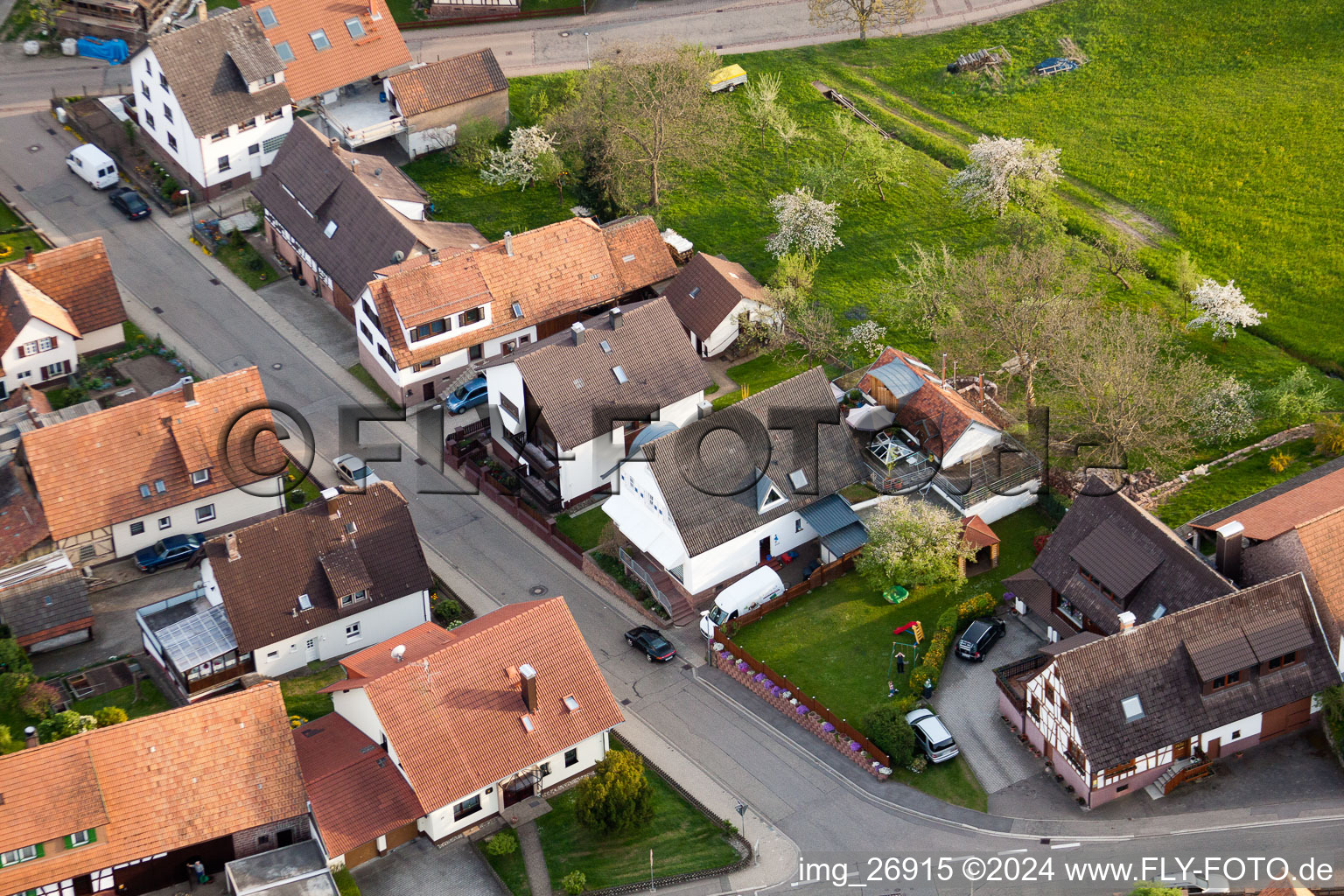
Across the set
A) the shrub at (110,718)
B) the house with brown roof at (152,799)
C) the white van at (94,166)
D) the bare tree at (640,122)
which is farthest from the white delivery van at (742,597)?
the white van at (94,166)

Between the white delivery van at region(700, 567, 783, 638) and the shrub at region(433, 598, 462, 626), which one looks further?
the shrub at region(433, 598, 462, 626)

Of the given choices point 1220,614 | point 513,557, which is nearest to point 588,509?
point 513,557

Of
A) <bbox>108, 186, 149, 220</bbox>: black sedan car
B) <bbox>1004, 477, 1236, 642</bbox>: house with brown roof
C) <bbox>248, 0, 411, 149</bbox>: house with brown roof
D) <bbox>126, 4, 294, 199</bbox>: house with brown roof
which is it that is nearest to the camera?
<bbox>1004, 477, 1236, 642</bbox>: house with brown roof

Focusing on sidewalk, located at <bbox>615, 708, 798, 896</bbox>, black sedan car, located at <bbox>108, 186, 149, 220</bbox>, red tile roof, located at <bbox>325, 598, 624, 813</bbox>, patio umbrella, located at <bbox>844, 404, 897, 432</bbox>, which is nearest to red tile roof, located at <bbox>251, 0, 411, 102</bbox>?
black sedan car, located at <bbox>108, 186, 149, 220</bbox>

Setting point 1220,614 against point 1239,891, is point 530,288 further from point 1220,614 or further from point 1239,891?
point 1239,891

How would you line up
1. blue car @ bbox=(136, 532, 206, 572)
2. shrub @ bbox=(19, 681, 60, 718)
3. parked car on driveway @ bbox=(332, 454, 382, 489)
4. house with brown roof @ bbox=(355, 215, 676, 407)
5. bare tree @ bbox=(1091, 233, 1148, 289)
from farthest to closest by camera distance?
bare tree @ bbox=(1091, 233, 1148, 289)
house with brown roof @ bbox=(355, 215, 676, 407)
parked car on driveway @ bbox=(332, 454, 382, 489)
blue car @ bbox=(136, 532, 206, 572)
shrub @ bbox=(19, 681, 60, 718)

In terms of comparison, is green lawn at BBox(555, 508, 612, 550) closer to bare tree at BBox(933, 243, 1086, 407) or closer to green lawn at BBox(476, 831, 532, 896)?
green lawn at BBox(476, 831, 532, 896)

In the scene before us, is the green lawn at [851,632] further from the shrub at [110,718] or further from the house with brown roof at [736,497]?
the shrub at [110,718]
